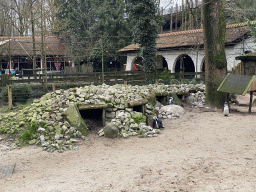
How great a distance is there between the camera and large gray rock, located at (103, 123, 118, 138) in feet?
27.2

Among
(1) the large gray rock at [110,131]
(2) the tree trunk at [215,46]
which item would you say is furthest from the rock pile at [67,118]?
(2) the tree trunk at [215,46]

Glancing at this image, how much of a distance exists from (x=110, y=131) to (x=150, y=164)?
97.0 inches

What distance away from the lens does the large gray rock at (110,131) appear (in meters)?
8.29

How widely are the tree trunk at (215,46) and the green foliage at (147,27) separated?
5519 mm

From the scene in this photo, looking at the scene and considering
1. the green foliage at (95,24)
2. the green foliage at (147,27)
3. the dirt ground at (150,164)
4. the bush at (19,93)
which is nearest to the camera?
the dirt ground at (150,164)

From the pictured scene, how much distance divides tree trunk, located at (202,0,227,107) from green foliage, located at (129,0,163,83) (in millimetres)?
5519

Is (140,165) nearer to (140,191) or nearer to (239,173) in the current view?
(140,191)

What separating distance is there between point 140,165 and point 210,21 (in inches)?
346

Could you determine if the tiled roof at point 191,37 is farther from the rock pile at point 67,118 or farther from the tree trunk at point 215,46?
the rock pile at point 67,118

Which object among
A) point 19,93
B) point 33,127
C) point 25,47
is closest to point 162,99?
point 33,127

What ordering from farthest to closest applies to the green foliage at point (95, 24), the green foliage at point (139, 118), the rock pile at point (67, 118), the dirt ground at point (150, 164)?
Answer: 1. the green foliage at point (95, 24)
2. the green foliage at point (139, 118)
3. the rock pile at point (67, 118)
4. the dirt ground at point (150, 164)

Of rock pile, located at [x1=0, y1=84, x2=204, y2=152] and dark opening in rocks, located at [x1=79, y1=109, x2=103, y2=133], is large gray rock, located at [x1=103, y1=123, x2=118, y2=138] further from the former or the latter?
dark opening in rocks, located at [x1=79, y1=109, x2=103, y2=133]

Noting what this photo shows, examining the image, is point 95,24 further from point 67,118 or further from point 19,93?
point 67,118

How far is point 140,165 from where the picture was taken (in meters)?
6.07
